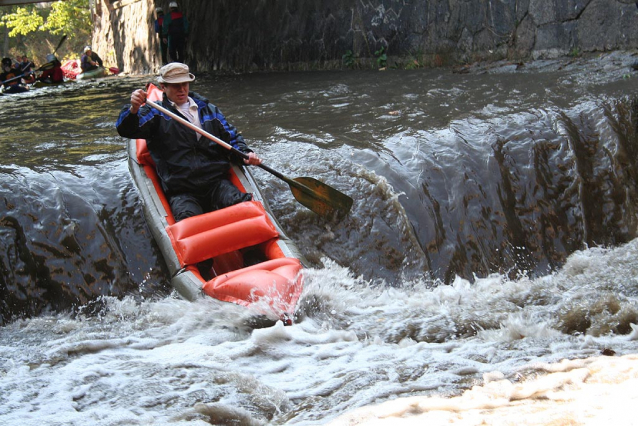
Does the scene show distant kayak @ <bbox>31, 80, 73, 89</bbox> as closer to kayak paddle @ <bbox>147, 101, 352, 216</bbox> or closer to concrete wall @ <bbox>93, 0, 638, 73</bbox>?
concrete wall @ <bbox>93, 0, 638, 73</bbox>

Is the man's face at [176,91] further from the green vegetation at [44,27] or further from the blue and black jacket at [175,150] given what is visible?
the green vegetation at [44,27]

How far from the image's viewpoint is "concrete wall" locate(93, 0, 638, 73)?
9.98 m

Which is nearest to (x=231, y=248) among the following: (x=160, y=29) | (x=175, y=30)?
(x=175, y=30)

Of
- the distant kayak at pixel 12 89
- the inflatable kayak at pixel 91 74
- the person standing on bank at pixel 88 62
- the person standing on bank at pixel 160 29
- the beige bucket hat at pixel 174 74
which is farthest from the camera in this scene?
the person standing on bank at pixel 88 62

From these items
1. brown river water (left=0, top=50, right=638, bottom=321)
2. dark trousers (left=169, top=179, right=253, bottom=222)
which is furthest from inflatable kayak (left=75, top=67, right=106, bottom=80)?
dark trousers (left=169, top=179, right=253, bottom=222)

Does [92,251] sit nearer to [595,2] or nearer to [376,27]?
[595,2]

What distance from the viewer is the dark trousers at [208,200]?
476cm

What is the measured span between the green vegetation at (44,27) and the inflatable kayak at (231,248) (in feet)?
81.6

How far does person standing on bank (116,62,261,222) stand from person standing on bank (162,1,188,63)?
10.1 metres

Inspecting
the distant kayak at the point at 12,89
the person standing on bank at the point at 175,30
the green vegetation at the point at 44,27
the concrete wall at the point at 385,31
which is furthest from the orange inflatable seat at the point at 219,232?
the green vegetation at the point at 44,27

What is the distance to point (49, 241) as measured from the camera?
465 cm

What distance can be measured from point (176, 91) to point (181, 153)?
470 mm

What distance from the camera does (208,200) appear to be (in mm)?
5023

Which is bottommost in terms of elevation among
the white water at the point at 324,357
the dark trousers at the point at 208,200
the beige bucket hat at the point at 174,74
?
the white water at the point at 324,357
